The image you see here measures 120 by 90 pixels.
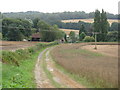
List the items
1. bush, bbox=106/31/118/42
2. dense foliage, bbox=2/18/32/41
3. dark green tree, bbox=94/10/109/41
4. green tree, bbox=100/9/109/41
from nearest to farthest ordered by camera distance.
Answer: dense foliage, bbox=2/18/32/41
green tree, bbox=100/9/109/41
dark green tree, bbox=94/10/109/41
bush, bbox=106/31/118/42

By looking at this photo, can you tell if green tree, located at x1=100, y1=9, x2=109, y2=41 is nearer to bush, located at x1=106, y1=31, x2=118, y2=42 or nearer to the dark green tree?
the dark green tree

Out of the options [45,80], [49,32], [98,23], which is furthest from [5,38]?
[45,80]

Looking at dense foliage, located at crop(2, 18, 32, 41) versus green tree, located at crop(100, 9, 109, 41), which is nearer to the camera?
dense foliage, located at crop(2, 18, 32, 41)

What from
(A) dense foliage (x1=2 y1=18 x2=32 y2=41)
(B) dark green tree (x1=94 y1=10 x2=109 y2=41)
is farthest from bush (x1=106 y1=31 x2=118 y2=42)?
(A) dense foliage (x1=2 y1=18 x2=32 y2=41)

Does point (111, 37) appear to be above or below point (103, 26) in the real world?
Answer: below

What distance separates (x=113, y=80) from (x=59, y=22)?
102592 mm

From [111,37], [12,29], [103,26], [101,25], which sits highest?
[101,25]

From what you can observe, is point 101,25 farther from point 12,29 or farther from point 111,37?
point 12,29

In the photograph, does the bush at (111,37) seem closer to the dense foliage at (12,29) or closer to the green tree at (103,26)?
the green tree at (103,26)

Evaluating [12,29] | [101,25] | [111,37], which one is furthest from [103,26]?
[12,29]

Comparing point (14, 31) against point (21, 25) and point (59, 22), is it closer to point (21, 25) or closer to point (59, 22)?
point (21, 25)

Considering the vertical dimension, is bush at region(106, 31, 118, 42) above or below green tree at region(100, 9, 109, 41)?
below

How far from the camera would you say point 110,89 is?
388 inches

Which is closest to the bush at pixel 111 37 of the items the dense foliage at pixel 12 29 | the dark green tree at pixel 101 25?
the dark green tree at pixel 101 25
